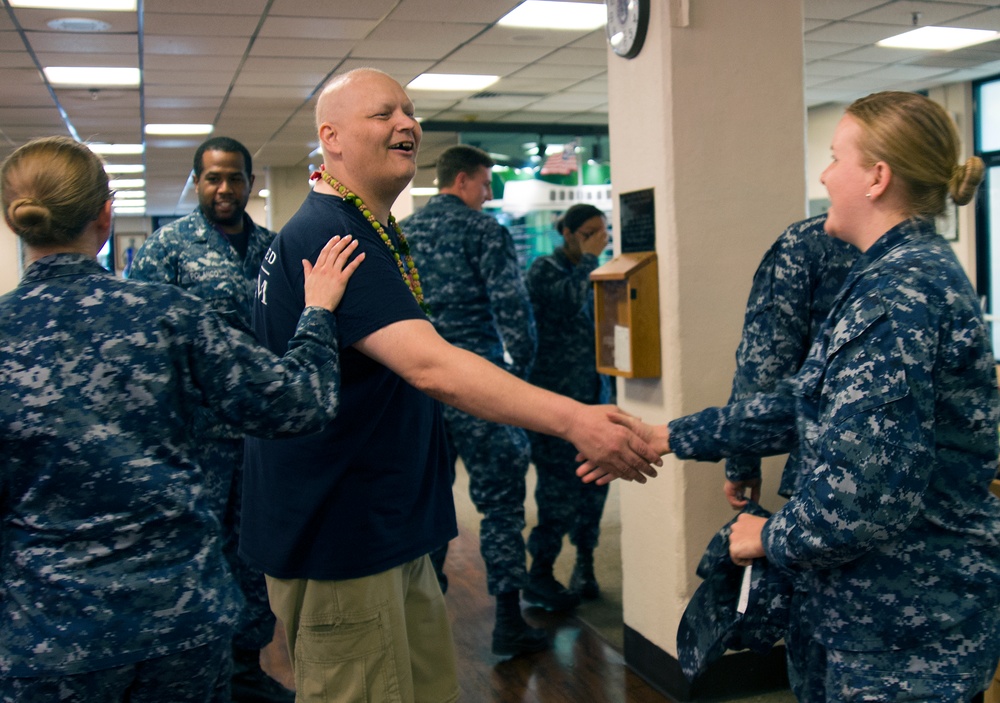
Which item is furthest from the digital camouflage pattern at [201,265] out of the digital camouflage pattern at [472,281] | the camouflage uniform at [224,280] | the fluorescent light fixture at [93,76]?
the fluorescent light fixture at [93,76]

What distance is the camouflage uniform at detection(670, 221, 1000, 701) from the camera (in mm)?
1338

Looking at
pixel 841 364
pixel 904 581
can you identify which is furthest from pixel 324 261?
pixel 904 581

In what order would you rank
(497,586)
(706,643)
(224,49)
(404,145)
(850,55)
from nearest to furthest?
(706,643) < (404,145) < (497,586) < (224,49) < (850,55)

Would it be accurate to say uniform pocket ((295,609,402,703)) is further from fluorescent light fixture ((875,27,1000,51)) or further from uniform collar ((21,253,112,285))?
fluorescent light fixture ((875,27,1000,51))

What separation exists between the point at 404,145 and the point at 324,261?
320 millimetres

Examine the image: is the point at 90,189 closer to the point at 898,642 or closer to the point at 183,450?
the point at 183,450

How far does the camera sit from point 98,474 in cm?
138

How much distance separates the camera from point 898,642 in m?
1.40

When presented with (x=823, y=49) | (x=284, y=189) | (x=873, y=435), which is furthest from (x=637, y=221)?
(x=284, y=189)

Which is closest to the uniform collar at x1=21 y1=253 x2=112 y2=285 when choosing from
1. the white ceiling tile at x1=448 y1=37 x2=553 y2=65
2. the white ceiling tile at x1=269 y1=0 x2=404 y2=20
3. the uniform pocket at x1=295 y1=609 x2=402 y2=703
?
the uniform pocket at x1=295 y1=609 x2=402 y2=703

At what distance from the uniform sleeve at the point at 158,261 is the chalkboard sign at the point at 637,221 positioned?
1420mm

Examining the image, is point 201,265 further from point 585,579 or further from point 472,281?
point 585,579

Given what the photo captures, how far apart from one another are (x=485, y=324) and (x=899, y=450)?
233cm

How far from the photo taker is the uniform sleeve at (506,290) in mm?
3461
